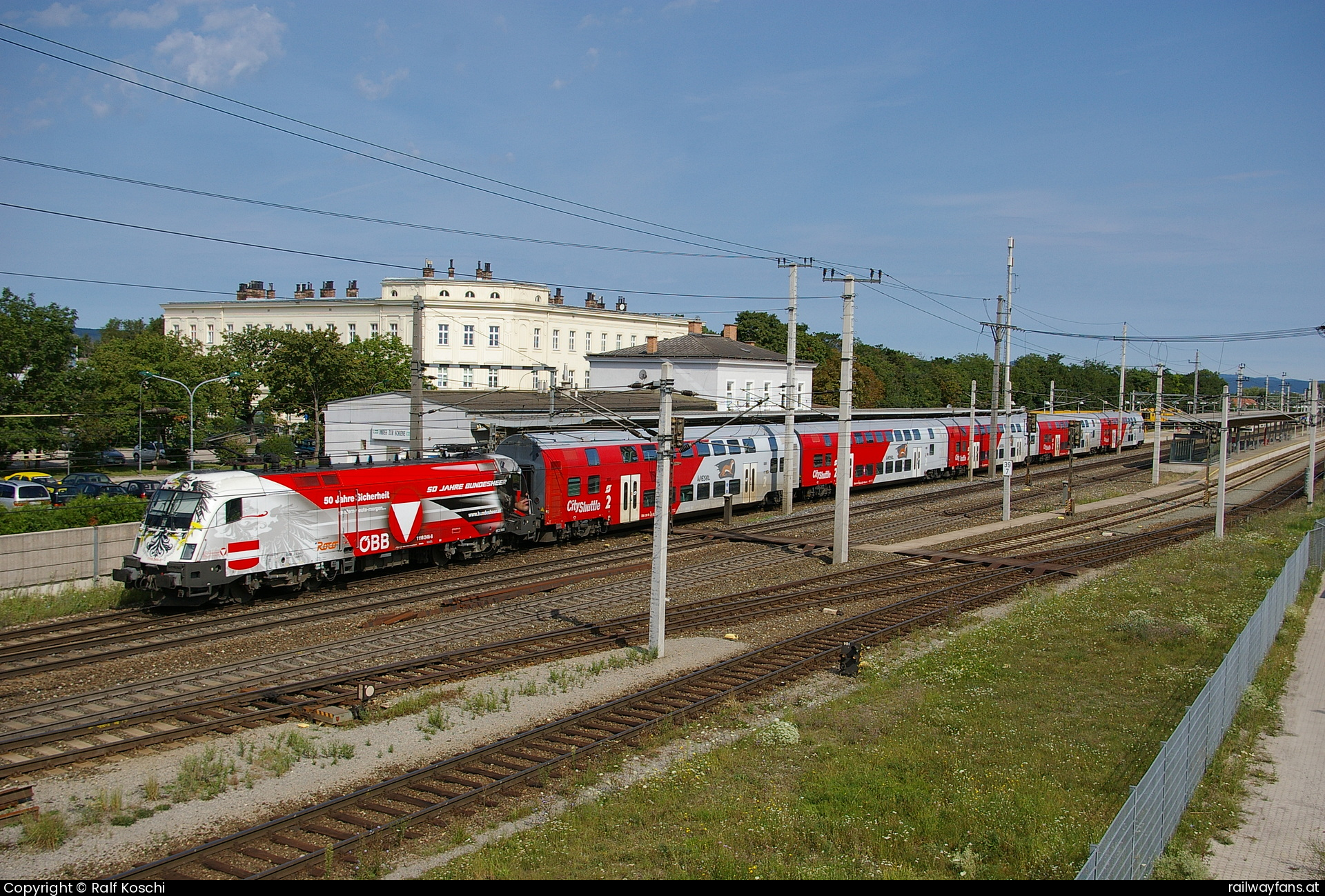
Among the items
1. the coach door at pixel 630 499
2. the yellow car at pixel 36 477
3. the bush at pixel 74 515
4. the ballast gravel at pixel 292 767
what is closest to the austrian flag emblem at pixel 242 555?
the bush at pixel 74 515

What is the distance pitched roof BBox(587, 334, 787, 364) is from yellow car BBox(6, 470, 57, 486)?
38921 millimetres

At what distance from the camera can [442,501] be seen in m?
27.4

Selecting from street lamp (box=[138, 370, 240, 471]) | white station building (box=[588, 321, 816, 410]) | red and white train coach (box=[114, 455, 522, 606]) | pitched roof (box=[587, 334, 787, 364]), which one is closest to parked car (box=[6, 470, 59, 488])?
street lamp (box=[138, 370, 240, 471])

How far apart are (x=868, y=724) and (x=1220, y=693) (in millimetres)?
4961

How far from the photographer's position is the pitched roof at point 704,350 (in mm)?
67938

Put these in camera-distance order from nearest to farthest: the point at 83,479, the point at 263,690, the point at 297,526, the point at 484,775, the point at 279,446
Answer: the point at 484,775
the point at 263,690
the point at 297,526
the point at 83,479
the point at 279,446

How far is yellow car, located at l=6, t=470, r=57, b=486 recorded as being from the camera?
43.7 m

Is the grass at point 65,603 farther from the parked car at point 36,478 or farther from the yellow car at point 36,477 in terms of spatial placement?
the yellow car at point 36,477

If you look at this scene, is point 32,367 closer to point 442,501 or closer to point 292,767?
point 442,501

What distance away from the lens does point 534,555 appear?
30578mm

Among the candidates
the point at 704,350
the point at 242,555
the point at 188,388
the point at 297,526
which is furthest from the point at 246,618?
the point at 704,350

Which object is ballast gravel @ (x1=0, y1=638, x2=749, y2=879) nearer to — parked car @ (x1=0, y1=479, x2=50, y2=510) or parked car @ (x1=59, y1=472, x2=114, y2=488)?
parked car @ (x1=0, y1=479, x2=50, y2=510)

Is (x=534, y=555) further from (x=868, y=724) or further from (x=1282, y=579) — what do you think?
Result: (x=1282, y=579)

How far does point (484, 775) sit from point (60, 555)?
59.2 ft
